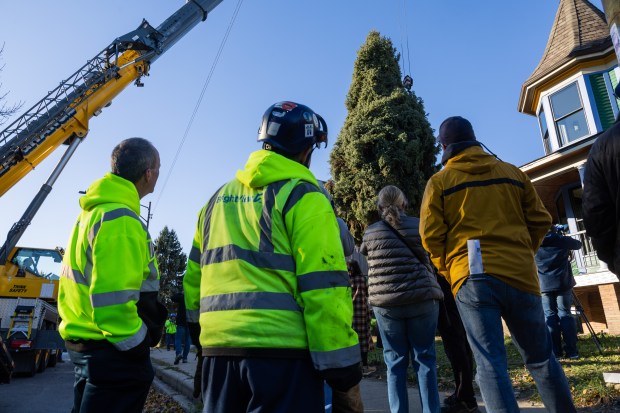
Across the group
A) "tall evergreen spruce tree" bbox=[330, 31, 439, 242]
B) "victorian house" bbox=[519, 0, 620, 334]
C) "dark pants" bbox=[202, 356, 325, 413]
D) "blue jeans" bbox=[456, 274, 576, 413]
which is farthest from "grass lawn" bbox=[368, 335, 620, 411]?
"tall evergreen spruce tree" bbox=[330, 31, 439, 242]

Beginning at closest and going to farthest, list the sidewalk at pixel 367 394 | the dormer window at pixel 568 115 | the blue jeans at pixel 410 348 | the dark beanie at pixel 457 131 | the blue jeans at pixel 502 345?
the blue jeans at pixel 502 345, the dark beanie at pixel 457 131, the blue jeans at pixel 410 348, the sidewalk at pixel 367 394, the dormer window at pixel 568 115

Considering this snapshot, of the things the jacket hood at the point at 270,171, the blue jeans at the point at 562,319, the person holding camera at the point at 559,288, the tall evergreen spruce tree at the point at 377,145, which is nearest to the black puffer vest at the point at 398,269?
the jacket hood at the point at 270,171

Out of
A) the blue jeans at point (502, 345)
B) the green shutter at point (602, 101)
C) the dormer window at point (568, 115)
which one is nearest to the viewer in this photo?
the blue jeans at point (502, 345)

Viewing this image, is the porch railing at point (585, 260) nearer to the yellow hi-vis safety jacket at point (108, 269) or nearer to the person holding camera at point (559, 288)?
the person holding camera at point (559, 288)

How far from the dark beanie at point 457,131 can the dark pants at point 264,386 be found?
6.66ft

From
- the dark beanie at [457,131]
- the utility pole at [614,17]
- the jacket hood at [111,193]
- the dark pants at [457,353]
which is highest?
the utility pole at [614,17]

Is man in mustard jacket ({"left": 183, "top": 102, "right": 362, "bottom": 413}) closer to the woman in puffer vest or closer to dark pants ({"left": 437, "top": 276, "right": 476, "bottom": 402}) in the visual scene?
the woman in puffer vest

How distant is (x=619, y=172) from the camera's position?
209 cm

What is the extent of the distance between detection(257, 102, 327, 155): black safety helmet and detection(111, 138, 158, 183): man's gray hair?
1.03 m

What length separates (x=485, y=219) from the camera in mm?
2699

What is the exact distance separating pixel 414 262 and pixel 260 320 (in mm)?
2087

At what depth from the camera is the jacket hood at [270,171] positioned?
1.94 m

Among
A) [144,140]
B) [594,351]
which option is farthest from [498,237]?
[594,351]

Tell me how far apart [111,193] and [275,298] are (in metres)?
1.46
